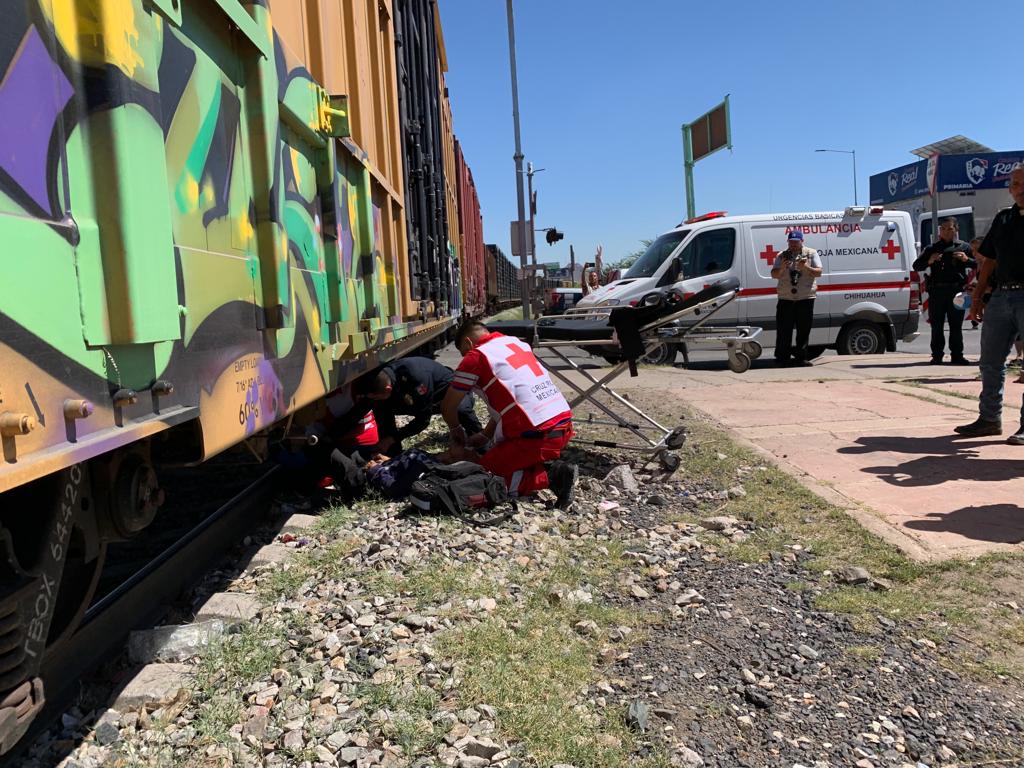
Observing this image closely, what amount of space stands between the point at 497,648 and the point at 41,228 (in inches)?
72.5

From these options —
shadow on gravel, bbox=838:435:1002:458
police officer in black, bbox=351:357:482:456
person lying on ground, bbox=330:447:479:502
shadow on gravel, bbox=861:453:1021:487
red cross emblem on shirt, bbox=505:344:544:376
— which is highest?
red cross emblem on shirt, bbox=505:344:544:376

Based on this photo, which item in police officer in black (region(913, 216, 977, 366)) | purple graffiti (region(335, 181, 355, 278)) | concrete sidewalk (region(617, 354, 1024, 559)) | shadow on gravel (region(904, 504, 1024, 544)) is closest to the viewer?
shadow on gravel (region(904, 504, 1024, 544))

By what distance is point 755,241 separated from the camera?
11.0 m

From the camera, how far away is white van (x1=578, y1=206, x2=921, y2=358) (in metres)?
11.0

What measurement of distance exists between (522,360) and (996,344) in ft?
11.1

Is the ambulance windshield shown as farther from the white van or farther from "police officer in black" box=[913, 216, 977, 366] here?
"police officer in black" box=[913, 216, 977, 366]

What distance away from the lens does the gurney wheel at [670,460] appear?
4891mm

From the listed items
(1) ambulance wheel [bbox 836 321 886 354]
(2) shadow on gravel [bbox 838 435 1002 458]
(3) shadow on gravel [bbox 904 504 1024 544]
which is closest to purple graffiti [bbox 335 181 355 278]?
(3) shadow on gravel [bbox 904 504 1024 544]

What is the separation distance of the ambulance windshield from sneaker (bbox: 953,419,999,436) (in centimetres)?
610

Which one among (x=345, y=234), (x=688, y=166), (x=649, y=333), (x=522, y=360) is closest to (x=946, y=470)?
(x=649, y=333)

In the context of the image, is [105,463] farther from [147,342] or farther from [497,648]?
[497,648]

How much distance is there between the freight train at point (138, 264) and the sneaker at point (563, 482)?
4.71 ft

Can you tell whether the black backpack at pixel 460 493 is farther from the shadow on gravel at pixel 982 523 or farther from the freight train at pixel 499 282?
the freight train at pixel 499 282

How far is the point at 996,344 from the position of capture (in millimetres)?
5273
